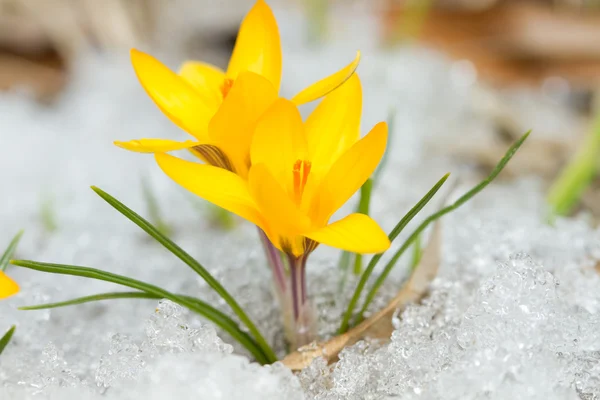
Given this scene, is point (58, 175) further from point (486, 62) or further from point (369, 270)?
point (486, 62)

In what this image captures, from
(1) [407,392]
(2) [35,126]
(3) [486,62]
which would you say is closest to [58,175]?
(2) [35,126]

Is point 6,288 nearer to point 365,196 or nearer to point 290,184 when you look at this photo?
point 290,184

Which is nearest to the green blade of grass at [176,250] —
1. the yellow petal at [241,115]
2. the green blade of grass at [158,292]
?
the green blade of grass at [158,292]

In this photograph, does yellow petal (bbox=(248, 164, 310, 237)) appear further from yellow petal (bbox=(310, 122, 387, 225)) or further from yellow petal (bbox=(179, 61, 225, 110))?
yellow petal (bbox=(179, 61, 225, 110))

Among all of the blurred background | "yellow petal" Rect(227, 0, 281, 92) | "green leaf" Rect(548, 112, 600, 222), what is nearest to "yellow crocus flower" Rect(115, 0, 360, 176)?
"yellow petal" Rect(227, 0, 281, 92)

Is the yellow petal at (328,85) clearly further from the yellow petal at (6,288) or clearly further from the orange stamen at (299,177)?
the yellow petal at (6,288)

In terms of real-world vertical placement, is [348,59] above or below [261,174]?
below
